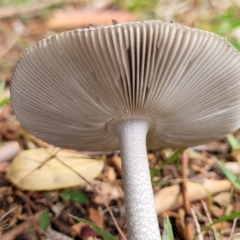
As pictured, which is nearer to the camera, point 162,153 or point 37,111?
point 37,111

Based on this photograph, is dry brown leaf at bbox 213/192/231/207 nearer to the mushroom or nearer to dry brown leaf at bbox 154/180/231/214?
dry brown leaf at bbox 154/180/231/214

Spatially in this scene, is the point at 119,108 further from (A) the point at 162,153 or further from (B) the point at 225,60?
(A) the point at 162,153

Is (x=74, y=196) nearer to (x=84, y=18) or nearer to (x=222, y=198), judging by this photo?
(x=222, y=198)

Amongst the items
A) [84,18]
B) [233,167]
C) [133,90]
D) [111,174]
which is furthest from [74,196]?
[84,18]

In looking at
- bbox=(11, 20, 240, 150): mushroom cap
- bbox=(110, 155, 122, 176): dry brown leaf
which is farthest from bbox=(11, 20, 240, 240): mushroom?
bbox=(110, 155, 122, 176): dry brown leaf

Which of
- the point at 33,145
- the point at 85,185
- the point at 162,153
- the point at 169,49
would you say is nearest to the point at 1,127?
the point at 33,145

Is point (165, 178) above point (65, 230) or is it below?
above

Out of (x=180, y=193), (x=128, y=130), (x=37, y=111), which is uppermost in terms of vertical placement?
(x=37, y=111)
